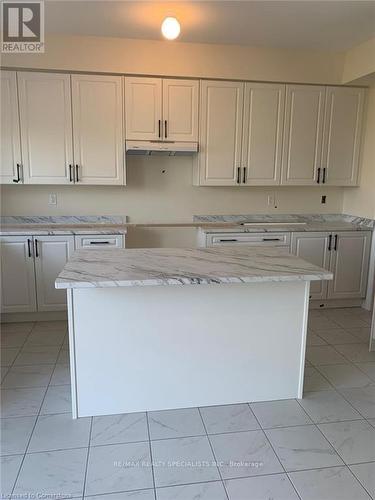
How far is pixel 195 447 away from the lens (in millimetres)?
2125

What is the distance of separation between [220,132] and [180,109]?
18.6 inches

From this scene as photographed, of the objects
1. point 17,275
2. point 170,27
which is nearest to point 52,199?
point 17,275

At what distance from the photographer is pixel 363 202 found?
14.7 ft

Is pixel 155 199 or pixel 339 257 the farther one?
pixel 155 199

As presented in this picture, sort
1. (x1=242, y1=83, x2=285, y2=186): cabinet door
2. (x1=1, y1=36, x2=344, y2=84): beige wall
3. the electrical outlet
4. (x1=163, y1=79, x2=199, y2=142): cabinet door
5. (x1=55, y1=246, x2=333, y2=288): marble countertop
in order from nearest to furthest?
(x1=55, y1=246, x2=333, y2=288): marble countertop → (x1=1, y1=36, x2=344, y2=84): beige wall → (x1=163, y1=79, x2=199, y2=142): cabinet door → (x1=242, y1=83, x2=285, y2=186): cabinet door → the electrical outlet

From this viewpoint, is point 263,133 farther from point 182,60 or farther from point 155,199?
point 155,199

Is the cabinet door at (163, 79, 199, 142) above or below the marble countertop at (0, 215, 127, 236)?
above

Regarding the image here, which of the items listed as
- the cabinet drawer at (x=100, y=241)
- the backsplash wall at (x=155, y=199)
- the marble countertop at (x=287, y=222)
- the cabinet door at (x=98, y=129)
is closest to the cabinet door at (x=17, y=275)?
the cabinet drawer at (x=100, y=241)

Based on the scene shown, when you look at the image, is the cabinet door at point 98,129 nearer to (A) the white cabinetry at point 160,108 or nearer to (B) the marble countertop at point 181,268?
(A) the white cabinetry at point 160,108

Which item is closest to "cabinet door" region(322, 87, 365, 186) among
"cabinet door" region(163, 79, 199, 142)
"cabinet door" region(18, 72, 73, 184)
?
"cabinet door" region(163, 79, 199, 142)

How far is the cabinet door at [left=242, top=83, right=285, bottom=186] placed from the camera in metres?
4.12

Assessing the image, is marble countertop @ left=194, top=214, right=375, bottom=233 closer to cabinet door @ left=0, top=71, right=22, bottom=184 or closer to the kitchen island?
the kitchen island

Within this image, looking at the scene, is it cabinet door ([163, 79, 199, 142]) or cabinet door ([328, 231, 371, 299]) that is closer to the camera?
cabinet door ([163, 79, 199, 142])

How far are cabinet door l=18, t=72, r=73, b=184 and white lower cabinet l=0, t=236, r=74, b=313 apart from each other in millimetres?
628
